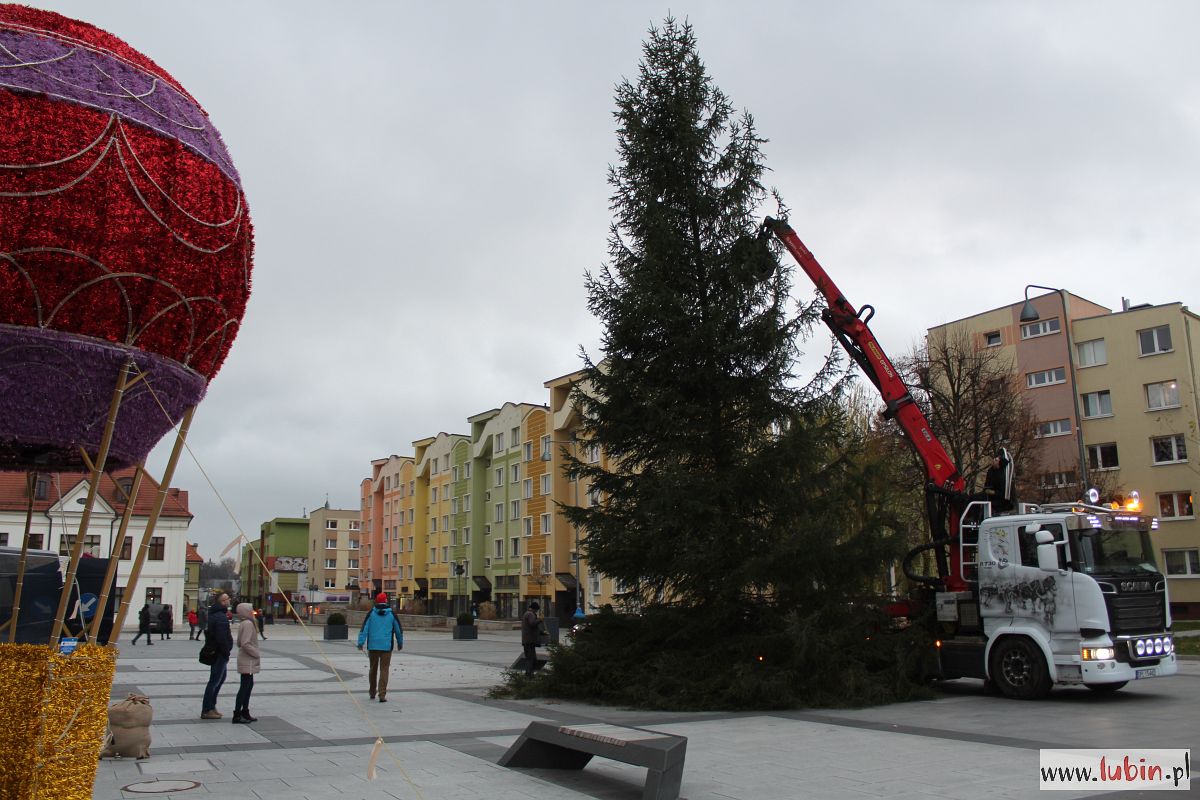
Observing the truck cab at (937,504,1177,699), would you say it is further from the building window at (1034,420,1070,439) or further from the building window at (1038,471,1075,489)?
the building window at (1034,420,1070,439)

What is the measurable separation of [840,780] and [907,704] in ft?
22.0

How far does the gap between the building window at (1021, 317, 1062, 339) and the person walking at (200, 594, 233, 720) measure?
4491 centimetres

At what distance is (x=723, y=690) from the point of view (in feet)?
45.0

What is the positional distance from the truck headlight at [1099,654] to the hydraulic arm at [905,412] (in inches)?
94.0

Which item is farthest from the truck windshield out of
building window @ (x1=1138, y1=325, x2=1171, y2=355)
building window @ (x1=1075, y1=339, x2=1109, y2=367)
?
building window @ (x1=1075, y1=339, x2=1109, y2=367)

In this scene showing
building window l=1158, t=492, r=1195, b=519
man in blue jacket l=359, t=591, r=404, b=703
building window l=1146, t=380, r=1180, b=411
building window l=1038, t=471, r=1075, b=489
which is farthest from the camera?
building window l=1146, t=380, r=1180, b=411

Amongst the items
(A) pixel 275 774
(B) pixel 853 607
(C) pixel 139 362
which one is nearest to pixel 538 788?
(A) pixel 275 774

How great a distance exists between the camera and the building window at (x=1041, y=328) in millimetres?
47062

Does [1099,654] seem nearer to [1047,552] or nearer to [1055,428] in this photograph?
[1047,552]

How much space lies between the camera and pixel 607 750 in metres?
7.94

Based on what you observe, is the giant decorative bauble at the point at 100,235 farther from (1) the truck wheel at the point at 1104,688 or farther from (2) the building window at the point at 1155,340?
(2) the building window at the point at 1155,340

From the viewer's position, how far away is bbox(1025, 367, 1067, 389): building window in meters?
46.6

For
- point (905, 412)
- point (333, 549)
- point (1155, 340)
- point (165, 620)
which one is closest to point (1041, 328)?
point (1155, 340)

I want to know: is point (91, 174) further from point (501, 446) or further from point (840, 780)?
point (501, 446)
